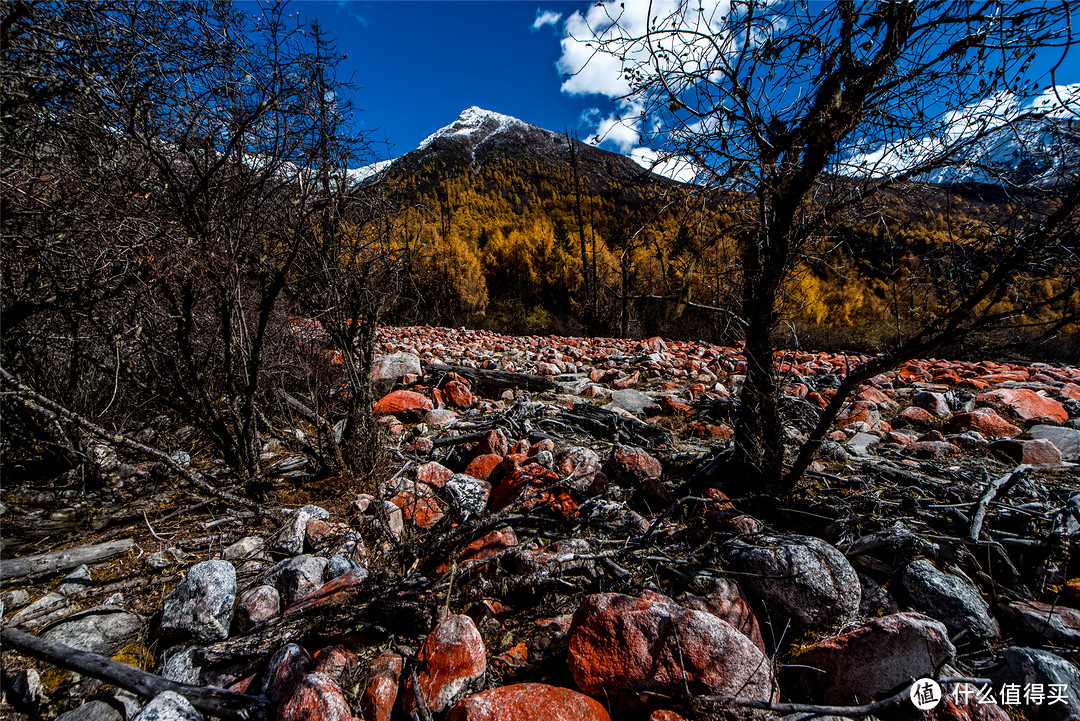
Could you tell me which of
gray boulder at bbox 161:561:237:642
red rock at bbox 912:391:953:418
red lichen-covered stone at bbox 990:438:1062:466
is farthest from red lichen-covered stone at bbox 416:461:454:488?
red rock at bbox 912:391:953:418

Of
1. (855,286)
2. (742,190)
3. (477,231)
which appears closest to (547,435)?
(742,190)

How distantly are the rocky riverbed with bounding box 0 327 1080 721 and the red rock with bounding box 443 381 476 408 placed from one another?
177 cm

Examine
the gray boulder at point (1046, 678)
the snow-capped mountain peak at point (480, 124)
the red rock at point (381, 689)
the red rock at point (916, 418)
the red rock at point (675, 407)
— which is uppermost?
the snow-capped mountain peak at point (480, 124)

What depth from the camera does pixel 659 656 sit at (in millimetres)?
1256

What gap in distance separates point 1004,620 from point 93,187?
4.35m

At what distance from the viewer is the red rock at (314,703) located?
117 cm

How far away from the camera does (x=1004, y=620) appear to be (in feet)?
4.91

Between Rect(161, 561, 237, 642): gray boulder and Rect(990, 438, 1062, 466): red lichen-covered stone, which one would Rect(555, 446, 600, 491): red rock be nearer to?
Rect(161, 561, 237, 642): gray boulder

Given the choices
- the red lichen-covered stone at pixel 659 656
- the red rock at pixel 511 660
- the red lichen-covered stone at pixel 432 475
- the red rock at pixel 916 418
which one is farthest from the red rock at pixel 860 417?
the red rock at pixel 511 660

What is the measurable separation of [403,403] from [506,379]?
4.86 feet

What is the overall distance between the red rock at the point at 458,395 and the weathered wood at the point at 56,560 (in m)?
2.88

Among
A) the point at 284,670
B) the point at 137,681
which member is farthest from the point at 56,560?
the point at 284,670

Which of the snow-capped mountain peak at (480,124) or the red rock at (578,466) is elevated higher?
the snow-capped mountain peak at (480,124)

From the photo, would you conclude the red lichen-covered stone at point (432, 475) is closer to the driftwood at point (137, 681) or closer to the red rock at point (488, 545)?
the red rock at point (488, 545)
